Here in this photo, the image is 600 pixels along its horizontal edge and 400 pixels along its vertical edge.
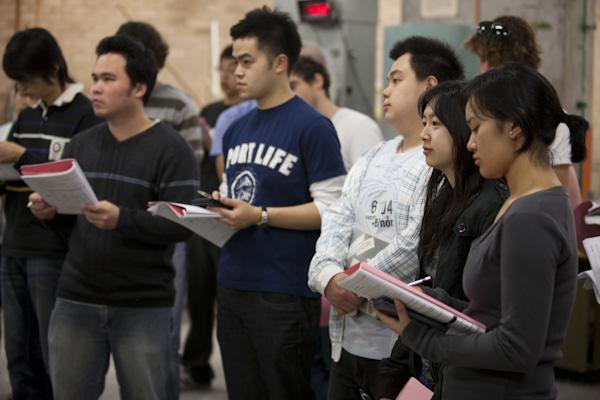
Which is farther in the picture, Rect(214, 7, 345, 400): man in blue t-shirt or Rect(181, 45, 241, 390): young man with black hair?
Rect(181, 45, 241, 390): young man with black hair

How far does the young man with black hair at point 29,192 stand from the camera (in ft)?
12.6

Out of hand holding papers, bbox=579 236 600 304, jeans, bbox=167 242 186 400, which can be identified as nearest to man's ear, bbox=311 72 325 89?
jeans, bbox=167 242 186 400

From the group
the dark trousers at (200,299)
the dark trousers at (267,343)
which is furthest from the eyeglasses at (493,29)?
the dark trousers at (200,299)

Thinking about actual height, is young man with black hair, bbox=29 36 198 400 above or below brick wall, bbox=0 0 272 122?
below

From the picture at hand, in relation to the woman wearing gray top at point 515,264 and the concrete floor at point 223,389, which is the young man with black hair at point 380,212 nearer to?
the woman wearing gray top at point 515,264

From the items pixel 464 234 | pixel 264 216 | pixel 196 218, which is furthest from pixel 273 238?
pixel 464 234

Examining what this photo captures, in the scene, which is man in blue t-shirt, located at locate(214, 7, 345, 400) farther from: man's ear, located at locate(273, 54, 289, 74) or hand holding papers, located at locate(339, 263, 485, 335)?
hand holding papers, located at locate(339, 263, 485, 335)

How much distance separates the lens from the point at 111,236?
3285 millimetres

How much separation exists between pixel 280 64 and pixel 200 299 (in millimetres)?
2341

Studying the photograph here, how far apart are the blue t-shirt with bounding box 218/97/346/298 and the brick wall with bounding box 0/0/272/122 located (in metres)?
6.44

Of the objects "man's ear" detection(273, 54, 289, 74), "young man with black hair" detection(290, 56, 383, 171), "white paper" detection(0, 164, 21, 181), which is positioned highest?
"man's ear" detection(273, 54, 289, 74)

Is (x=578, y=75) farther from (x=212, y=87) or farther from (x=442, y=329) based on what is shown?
(x=212, y=87)

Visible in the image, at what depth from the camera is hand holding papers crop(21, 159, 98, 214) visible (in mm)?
3037

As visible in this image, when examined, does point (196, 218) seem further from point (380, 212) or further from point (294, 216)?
point (380, 212)
